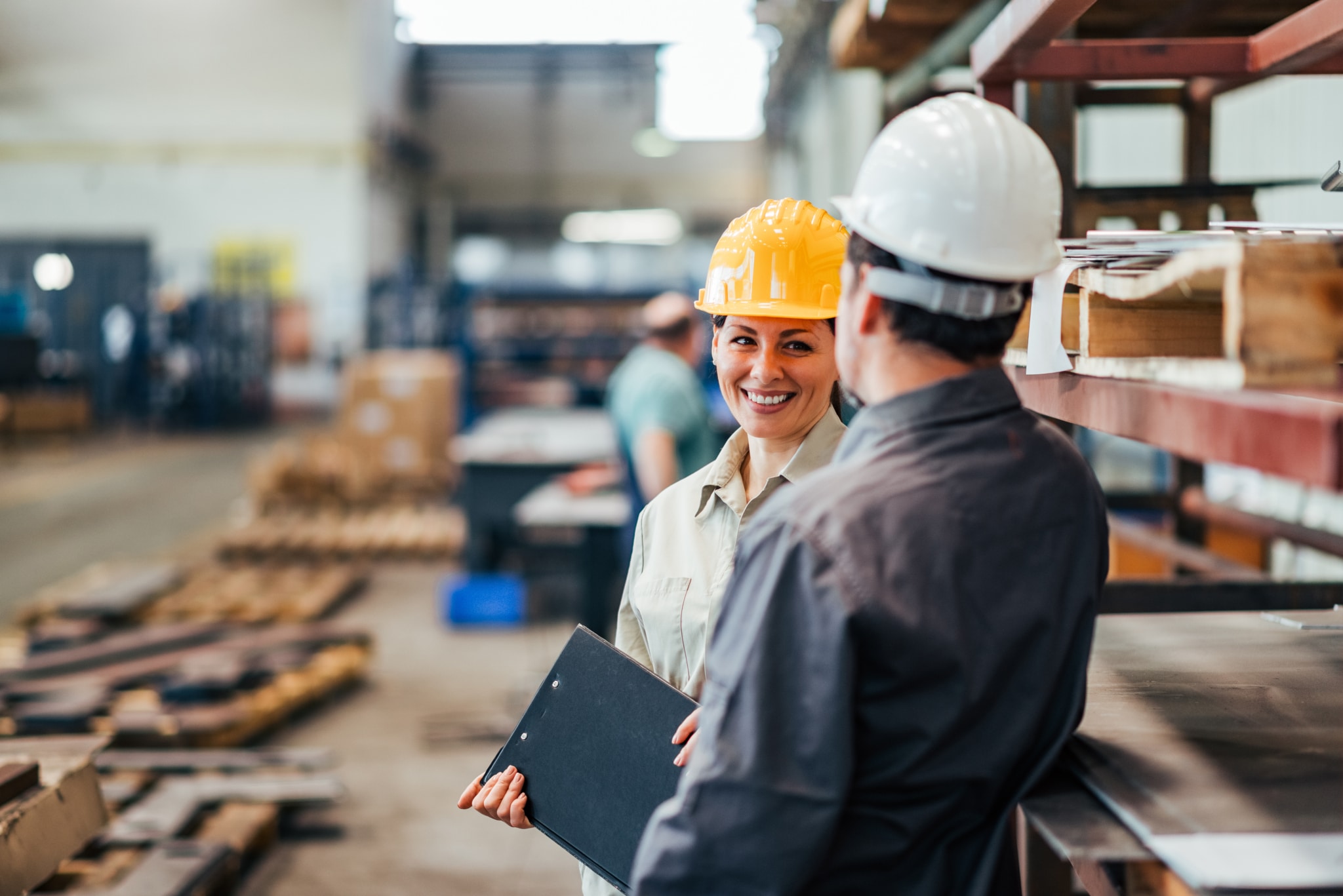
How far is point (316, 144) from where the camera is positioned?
1925 cm

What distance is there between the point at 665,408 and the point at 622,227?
1929 centimetres

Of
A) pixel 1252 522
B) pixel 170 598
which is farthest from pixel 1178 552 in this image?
pixel 170 598

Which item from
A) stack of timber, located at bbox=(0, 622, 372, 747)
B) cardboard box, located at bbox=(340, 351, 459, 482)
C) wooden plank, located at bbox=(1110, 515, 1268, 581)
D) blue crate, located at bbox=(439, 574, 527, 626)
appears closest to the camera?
wooden plank, located at bbox=(1110, 515, 1268, 581)

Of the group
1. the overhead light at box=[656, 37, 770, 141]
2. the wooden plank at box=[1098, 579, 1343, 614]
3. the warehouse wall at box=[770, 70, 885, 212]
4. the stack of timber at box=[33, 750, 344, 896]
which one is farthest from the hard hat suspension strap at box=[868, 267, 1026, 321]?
the overhead light at box=[656, 37, 770, 141]

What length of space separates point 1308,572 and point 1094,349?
6.26m

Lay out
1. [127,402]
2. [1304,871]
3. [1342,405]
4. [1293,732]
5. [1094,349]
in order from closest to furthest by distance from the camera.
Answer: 1. [1342,405]
2. [1304,871]
3. [1094,349]
4. [1293,732]
5. [127,402]

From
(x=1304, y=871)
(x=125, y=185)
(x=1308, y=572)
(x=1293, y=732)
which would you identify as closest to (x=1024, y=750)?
(x=1304, y=871)

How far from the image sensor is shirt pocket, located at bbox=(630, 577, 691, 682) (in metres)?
1.87

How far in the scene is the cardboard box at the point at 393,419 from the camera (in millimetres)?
11398

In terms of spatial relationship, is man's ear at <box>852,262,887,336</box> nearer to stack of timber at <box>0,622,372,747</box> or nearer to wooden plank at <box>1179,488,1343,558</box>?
wooden plank at <box>1179,488,1343,558</box>

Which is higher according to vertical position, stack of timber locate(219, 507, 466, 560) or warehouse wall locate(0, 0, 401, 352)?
warehouse wall locate(0, 0, 401, 352)

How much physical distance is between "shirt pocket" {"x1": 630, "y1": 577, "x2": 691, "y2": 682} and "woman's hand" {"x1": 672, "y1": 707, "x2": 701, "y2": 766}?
0.22 metres

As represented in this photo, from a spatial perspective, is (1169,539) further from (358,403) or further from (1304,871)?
(358,403)

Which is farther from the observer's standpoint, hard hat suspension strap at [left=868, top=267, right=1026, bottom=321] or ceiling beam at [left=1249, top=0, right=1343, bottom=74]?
ceiling beam at [left=1249, top=0, right=1343, bottom=74]
